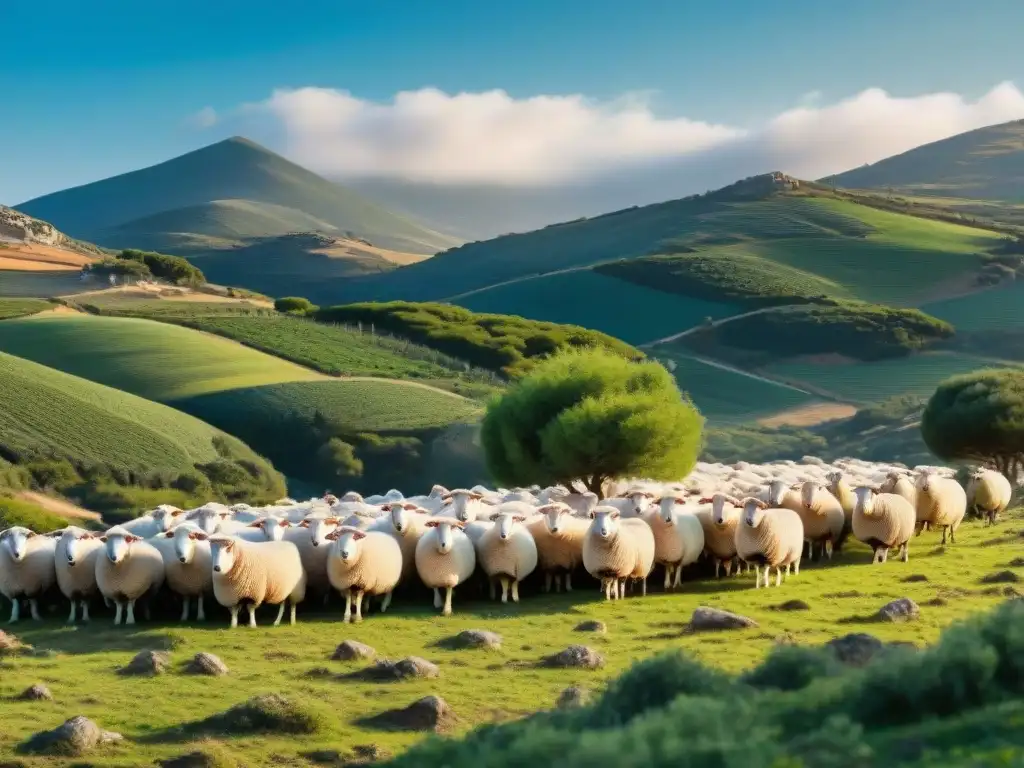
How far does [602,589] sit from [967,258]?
12008 cm

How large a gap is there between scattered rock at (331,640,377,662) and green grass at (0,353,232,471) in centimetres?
4316

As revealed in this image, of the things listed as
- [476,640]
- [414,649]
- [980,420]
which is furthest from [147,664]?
[980,420]

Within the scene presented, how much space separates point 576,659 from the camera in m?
15.1

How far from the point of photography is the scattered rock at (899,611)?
1717 centimetres

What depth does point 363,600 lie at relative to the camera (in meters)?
20.5

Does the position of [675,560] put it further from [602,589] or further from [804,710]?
[804,710]

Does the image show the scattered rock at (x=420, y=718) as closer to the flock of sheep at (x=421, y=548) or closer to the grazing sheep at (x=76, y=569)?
the flock of sheep at (x=421, y=548)

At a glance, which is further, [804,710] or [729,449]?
[729,449]

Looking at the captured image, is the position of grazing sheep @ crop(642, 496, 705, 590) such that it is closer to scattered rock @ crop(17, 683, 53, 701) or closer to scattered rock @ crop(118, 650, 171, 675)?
scattered rock @ crop(118, 650, 171, 675)

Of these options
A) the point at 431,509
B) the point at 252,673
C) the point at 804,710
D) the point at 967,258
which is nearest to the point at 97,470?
the point at 431,509

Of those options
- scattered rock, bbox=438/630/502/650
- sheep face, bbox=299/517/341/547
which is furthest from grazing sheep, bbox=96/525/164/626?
scattered rock, bbox=438/630/502/650

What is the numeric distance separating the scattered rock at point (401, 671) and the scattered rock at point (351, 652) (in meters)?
0.85

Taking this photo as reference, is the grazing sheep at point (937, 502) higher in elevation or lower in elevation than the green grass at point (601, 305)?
lower

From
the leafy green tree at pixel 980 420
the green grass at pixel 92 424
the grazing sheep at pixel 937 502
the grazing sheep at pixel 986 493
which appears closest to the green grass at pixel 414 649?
the grazing sheep at pixel 937 502
